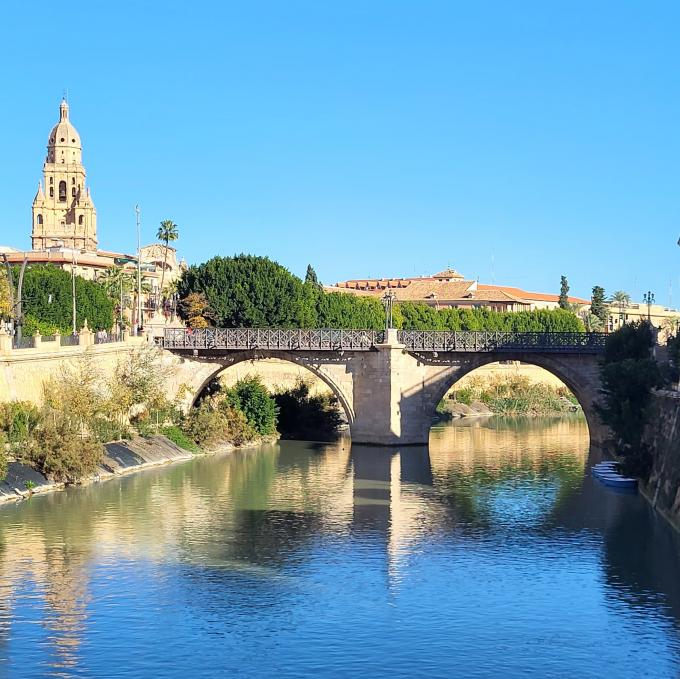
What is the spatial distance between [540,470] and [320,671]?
38.5 m

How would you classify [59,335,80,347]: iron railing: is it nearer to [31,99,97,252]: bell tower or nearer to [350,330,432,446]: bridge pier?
[350,330,432,446]: bridge pier

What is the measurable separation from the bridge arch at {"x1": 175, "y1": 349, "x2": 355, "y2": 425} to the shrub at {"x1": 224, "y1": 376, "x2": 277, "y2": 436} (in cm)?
189

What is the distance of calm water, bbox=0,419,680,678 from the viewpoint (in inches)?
1313

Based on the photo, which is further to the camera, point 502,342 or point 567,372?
point 567,372

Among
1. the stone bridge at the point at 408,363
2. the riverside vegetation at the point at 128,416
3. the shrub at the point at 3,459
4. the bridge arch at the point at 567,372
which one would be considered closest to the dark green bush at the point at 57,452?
the riverside vegetation at the point at 128,416

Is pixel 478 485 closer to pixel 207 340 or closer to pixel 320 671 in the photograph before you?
pixel 207 340

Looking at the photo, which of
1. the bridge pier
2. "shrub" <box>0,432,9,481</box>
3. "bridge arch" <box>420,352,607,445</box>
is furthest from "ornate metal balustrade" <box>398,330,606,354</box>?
"shrub" <box>0,432,9,481</box>

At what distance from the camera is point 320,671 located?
105ft

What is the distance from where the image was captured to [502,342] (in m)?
77.3

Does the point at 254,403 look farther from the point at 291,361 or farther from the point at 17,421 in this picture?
the point at 17,421

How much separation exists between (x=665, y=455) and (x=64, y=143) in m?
144

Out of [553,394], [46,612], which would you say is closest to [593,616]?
[46,612]

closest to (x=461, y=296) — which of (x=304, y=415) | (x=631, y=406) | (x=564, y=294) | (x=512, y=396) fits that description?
(x=564, y=294)

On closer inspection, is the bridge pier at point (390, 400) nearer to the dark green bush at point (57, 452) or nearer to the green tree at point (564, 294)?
the dark green bush at point (57, 452)
